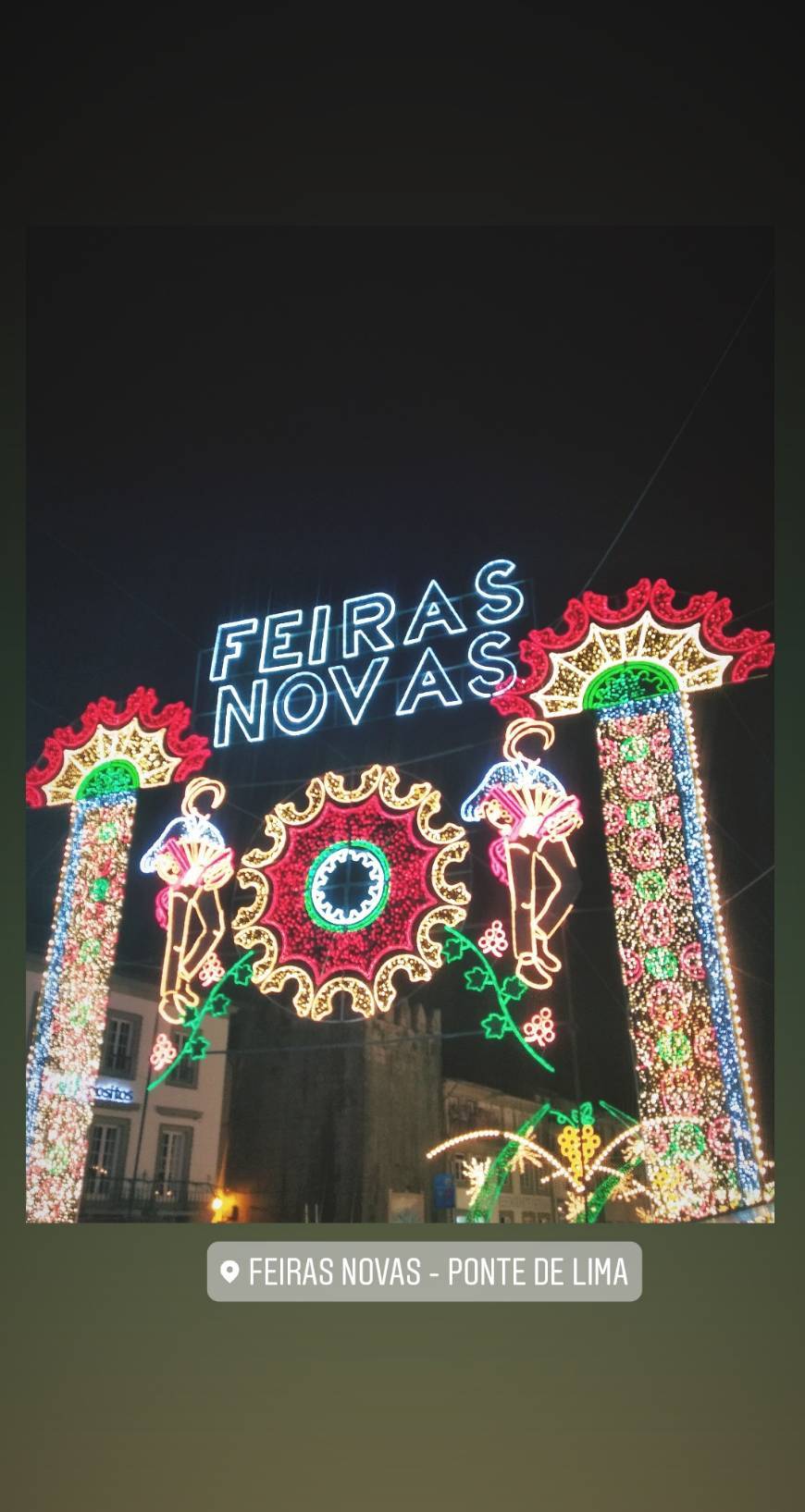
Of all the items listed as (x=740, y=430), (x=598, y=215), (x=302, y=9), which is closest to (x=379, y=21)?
(x=302, y=9)

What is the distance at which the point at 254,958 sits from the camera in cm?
528

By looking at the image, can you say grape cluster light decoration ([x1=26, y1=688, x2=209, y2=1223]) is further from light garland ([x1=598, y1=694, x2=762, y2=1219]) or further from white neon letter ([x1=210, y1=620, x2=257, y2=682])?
light garland ([x1=598, y1=694, x2=762, y2=1219])

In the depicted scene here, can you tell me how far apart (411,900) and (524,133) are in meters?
2.83

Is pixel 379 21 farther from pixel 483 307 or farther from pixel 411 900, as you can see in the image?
pixel 411 900

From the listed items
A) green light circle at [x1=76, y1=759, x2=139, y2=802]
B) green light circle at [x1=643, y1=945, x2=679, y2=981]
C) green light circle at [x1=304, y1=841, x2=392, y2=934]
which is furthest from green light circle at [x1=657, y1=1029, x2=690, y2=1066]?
green light circle at [x1=76, y1=759, x2=139, y2=802]

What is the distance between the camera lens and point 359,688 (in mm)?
5273

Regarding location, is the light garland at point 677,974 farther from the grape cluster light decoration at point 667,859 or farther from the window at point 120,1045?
the window at point 120,1045

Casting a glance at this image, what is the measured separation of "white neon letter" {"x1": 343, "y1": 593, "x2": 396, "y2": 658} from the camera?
5227mm

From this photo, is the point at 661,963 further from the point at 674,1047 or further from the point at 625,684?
the point at 625,684

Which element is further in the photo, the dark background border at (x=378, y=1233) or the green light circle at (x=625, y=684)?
the green light circle at (x=625, y=684)

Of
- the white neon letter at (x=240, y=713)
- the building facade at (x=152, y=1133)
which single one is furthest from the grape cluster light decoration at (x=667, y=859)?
the building facade at (x=152, y=1133)

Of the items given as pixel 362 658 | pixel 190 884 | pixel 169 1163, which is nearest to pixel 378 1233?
pixel 169 1163

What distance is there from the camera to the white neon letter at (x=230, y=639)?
17.7 ft

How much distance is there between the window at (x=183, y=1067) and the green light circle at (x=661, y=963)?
1.89m
